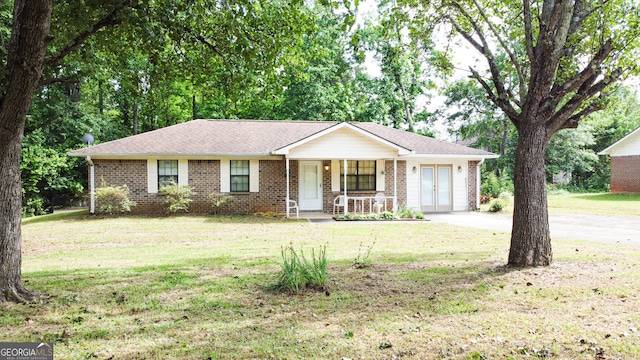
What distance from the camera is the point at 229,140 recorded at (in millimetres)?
18188

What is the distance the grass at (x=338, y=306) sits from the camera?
12.3 feet

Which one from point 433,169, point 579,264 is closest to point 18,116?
point 579,264

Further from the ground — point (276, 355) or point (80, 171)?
point (80, 171)

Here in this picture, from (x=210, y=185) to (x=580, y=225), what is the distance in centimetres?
1402

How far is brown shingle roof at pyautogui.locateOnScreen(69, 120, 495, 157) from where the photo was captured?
54.4 feet

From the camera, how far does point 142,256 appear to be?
8.42 m

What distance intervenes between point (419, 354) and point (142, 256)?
667 cm

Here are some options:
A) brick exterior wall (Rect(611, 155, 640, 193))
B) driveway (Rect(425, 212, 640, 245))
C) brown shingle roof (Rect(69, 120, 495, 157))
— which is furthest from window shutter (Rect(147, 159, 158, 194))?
brick exterior wall (Rect(611, 155, 640, 193))

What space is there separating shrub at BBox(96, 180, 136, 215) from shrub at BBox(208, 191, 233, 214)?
3076 millimetres

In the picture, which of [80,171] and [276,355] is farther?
[80,171]

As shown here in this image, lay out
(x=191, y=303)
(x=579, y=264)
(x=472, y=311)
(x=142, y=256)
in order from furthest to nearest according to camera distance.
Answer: (x=142, y=256) < (x=579, y=264) < (x=191, y=303) < (x=472, y=311)

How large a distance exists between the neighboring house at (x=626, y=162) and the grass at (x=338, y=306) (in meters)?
21.9

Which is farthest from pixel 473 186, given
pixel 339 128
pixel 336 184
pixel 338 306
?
pixel 338 306

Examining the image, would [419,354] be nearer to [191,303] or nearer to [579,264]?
[191,303]
